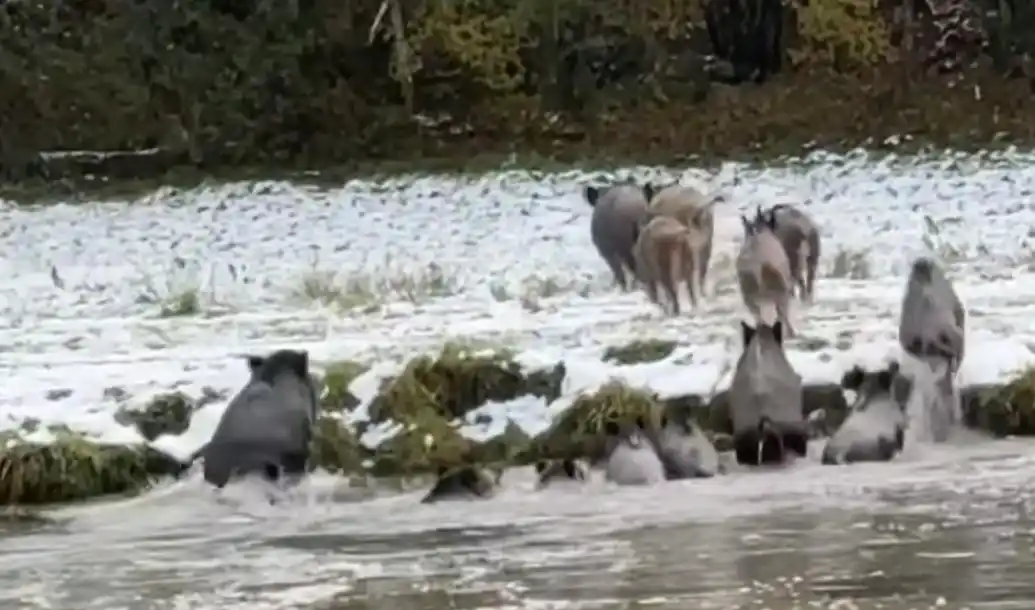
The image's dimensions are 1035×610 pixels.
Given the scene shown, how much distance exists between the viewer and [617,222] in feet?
6.44

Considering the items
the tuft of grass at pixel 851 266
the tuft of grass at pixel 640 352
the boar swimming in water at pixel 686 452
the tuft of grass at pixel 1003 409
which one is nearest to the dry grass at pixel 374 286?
the tuft of grass at pixel 640 352

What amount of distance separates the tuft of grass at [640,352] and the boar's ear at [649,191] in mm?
199

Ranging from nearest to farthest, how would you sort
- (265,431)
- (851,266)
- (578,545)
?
(578,545), (265,431), (851,266)

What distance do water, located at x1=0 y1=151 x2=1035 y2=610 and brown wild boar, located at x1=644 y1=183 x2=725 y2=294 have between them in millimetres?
26

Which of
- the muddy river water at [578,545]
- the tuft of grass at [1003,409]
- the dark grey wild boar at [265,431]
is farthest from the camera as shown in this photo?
the tuft of grass at [1003,409]

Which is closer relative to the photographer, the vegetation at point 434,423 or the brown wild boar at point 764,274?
the vegetation at point 434,423

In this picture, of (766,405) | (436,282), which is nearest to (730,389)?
(766,405)

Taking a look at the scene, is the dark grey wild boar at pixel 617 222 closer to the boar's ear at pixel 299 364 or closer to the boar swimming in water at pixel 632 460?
the boar swimming in water at pixel 632 460

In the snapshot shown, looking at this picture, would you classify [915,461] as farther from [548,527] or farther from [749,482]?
[548,527]

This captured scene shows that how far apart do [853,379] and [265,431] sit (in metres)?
0.75

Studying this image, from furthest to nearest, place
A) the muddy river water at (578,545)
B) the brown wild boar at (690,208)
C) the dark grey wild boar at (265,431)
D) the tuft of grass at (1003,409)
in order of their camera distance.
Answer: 1. the brown wild boar at (690,208)
2. the tuft of grass at (1003,409)
3. the dark grey wild boar at (265,431)
4. the muddy river water at (578,545)

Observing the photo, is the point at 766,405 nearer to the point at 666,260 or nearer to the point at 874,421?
the point at 874,421

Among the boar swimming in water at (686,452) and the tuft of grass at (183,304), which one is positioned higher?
the tuft of grass at (183,304)

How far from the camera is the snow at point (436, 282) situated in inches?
74.7
